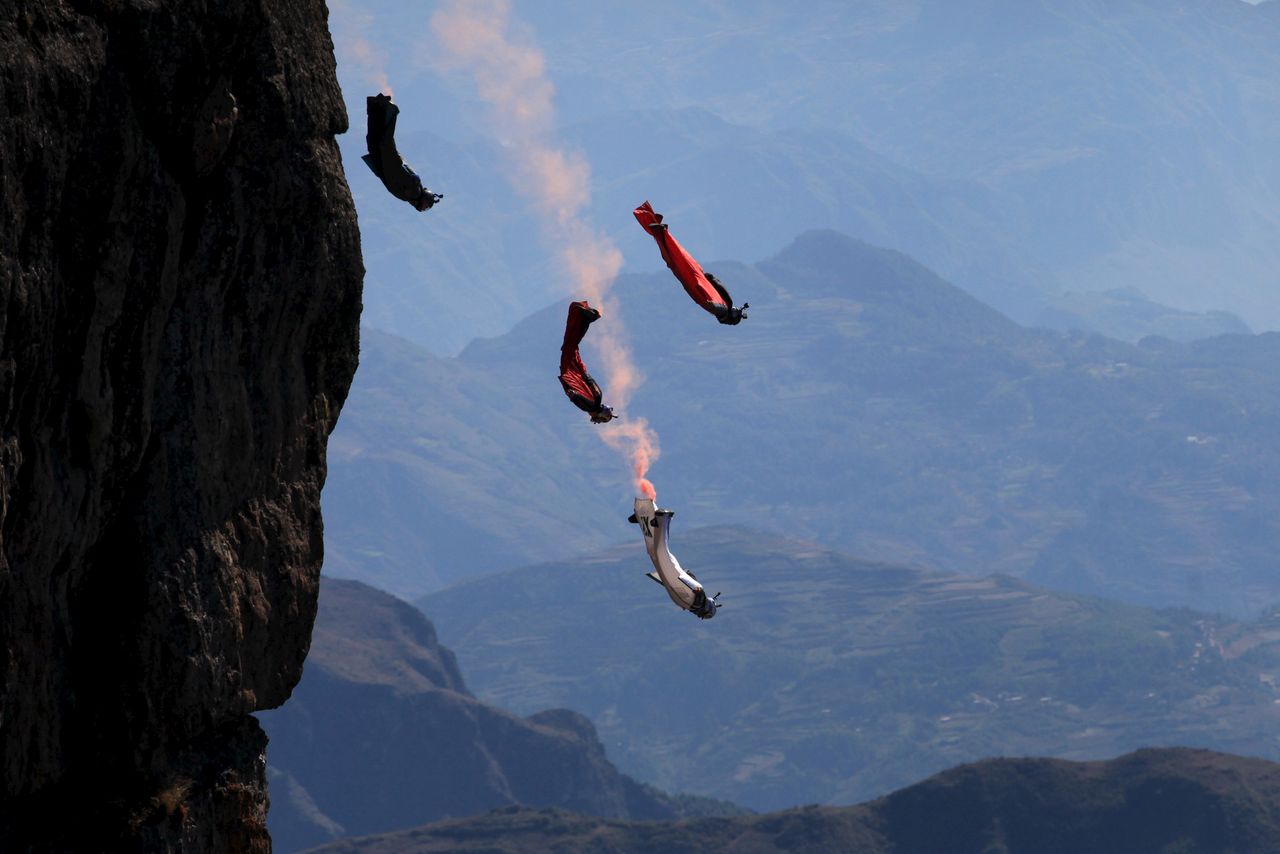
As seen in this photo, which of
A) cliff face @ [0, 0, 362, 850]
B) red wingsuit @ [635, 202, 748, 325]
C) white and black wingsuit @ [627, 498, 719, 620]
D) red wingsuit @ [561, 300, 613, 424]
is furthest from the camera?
white and black wingsuit @ [627, 498, 719, 620]

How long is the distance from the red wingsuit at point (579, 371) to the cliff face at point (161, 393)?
2606 mm

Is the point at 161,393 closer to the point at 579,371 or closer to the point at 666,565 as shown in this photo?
the point at 579,371

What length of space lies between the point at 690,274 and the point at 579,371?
1769 mm

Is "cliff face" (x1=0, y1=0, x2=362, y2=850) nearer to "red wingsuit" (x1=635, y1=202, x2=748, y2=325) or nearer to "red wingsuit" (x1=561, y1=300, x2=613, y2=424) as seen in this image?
"red wingsuit" (x1=561, y1=300, x2=613, y2=424)

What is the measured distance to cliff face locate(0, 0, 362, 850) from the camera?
1633 cm

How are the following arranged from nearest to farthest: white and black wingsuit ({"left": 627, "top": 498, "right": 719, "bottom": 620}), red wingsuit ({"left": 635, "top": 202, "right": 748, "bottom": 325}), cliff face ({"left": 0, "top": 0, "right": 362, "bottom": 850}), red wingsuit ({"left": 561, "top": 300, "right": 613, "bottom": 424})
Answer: cliff face ({"left": 0, "top": 0, "right": 362, "bottom": 850}) → red wingsuit ({"left": 561, "top": 300, "right": 613, "bottom": 424}) → red wingsuit ({"left": 635, "top": 202, "right": 748, "bottom": 325}) → white and black wingsuit ({"left": 627, "top": 498, "right": 719, "bottom": 620})

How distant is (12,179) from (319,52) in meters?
4.70

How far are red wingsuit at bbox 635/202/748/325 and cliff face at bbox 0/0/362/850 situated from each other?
4498 millimetres

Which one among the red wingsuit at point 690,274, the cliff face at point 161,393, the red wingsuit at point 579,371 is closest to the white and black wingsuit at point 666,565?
the red wingsuit at point 579,371

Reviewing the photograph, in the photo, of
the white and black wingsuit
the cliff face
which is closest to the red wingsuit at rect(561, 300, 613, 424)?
the white and black wingsuit

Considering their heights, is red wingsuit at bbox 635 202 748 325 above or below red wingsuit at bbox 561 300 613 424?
above

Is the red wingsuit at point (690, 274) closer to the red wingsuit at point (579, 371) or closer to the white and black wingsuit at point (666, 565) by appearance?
the red wingsuit at point (579, 371)

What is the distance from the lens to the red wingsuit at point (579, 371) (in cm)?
2203

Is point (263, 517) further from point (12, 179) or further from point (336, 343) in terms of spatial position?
point (12, 179)
